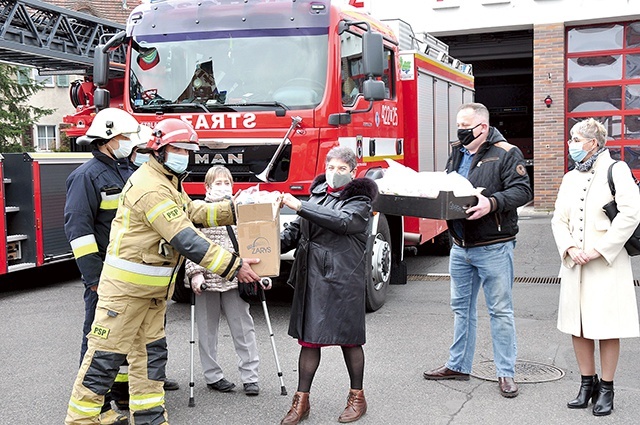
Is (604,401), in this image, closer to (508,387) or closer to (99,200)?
(508,387)

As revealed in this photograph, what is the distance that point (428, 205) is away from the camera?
513cm

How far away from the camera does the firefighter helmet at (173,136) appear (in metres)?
4.46

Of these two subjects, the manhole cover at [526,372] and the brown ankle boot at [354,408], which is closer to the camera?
the brown ankle boot at [354,408]

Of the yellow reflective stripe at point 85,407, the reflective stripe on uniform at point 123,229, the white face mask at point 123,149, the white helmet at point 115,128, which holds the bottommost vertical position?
the yellow reflective stripe at point 85,407

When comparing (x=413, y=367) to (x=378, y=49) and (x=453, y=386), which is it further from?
(x=378, y=49)

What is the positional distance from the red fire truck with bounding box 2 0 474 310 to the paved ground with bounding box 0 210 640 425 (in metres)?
0.73

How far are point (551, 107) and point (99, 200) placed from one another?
14702mm

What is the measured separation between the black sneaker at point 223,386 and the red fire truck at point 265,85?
1.93m

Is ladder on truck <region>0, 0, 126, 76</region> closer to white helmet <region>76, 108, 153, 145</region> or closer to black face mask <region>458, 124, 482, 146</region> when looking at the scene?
white helmet <region>76, 108, 153, 145</region>

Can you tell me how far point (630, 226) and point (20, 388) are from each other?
4235 millimetres

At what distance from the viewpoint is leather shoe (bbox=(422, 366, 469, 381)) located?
564 centimetres

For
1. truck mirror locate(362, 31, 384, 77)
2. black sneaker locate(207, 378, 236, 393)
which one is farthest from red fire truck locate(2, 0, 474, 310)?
black sneaker locate(207, 378, 236, 393)

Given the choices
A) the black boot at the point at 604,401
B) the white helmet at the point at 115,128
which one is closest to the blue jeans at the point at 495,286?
the black boot at the point at 604,401

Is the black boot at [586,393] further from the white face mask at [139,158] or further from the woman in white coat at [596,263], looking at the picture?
the white face mask at [139,158]
